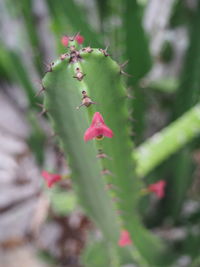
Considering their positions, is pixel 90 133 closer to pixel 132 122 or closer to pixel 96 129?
pixel 96 129

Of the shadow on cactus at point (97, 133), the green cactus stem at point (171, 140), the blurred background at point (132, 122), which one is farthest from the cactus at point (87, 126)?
the blurred background at point (132, 122)

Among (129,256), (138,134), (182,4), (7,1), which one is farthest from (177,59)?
(129,256)

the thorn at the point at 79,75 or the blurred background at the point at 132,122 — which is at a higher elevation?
the blurred background at the point at 132,122

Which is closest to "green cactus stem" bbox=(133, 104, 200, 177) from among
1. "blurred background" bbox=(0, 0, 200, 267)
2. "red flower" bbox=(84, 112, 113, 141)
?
"blurred background" bbox=(0, 0, 200, 267)

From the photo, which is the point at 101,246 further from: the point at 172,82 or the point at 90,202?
the point at 172,82

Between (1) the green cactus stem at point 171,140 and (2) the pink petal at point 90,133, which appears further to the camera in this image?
(1) the green cactus stem at point 171,140

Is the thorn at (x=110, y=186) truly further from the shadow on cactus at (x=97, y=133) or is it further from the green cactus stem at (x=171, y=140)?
the green cactus stem at (x=171, y=140)
